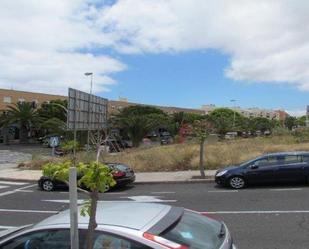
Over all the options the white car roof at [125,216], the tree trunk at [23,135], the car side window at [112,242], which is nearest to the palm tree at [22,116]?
the tree trunk at [23,135]

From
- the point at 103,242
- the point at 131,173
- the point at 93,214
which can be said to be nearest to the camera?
the point at 93,214

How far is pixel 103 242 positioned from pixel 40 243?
608 millimetres

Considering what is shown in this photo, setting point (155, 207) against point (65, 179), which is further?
point (155, 207)

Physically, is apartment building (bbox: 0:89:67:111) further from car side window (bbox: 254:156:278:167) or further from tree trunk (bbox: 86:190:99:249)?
tree trunk (bbox: 86:190:99:249)

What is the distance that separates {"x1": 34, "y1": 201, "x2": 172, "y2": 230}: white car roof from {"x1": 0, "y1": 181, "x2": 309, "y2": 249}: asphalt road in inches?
185

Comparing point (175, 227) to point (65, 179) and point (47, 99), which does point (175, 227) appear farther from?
point (47, 99)

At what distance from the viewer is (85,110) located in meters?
35.8

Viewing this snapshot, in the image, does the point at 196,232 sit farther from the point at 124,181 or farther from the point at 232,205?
the point at 124,181

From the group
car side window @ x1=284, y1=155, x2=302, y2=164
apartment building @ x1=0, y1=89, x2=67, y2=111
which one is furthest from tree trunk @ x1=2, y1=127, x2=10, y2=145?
car side window @ x1=284, y1=155, x2=302, y2=164

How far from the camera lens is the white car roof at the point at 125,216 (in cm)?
468

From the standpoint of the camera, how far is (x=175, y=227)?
4.77m

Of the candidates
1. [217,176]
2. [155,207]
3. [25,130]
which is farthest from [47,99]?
[155,207]

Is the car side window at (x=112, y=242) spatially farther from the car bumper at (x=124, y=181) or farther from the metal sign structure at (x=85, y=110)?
the metal sign structure at (x=85, y=110)

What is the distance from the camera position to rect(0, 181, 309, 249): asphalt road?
10522 millimetres
